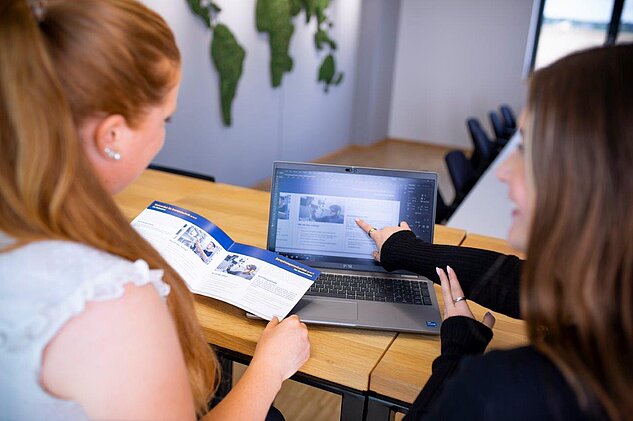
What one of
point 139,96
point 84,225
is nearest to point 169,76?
point 139,96

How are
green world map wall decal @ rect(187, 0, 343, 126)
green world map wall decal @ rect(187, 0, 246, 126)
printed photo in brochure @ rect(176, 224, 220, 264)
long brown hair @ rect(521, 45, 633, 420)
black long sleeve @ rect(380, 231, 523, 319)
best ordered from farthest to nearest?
green world map wall decal @ rect(187, 0, 343, 126), green world map wall decal @ rect(187, 0, 246, 126), printed photo in brochure @ rect(176, 224, 220, 264), black long sleeve @ rect(380, 231, 523, 319), long brown hair @ rect(521, 45, 633, 420)

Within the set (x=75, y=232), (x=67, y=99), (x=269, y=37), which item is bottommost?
(x=75, y=232)

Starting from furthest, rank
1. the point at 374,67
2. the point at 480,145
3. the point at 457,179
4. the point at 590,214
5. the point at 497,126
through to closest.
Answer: the point at 374,67 → the point at 497,126 → the point at 480,145 → the point at 457,179 → the point at 590,214

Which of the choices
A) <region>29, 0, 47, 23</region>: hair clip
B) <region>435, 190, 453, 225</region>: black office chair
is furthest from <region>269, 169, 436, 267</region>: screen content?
<region>435, 190, 453, 225</region>: black office chair

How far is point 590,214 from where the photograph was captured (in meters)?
0.58

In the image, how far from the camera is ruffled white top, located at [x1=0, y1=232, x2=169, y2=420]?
0.61 metres

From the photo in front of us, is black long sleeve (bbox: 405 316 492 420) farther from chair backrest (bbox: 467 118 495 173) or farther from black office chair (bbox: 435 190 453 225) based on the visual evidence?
chair backrest (bbox: 467 118 495 173)

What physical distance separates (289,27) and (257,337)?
3.87 meters

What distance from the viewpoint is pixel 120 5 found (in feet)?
2.22

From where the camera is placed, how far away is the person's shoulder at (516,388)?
588mm

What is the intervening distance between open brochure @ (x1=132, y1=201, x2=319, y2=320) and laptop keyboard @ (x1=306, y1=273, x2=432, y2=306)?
6 centimetres

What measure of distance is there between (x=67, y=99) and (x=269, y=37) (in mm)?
3964

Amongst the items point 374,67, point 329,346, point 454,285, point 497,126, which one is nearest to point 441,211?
point 454,285

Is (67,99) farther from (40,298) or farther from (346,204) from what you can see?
(346,204)
